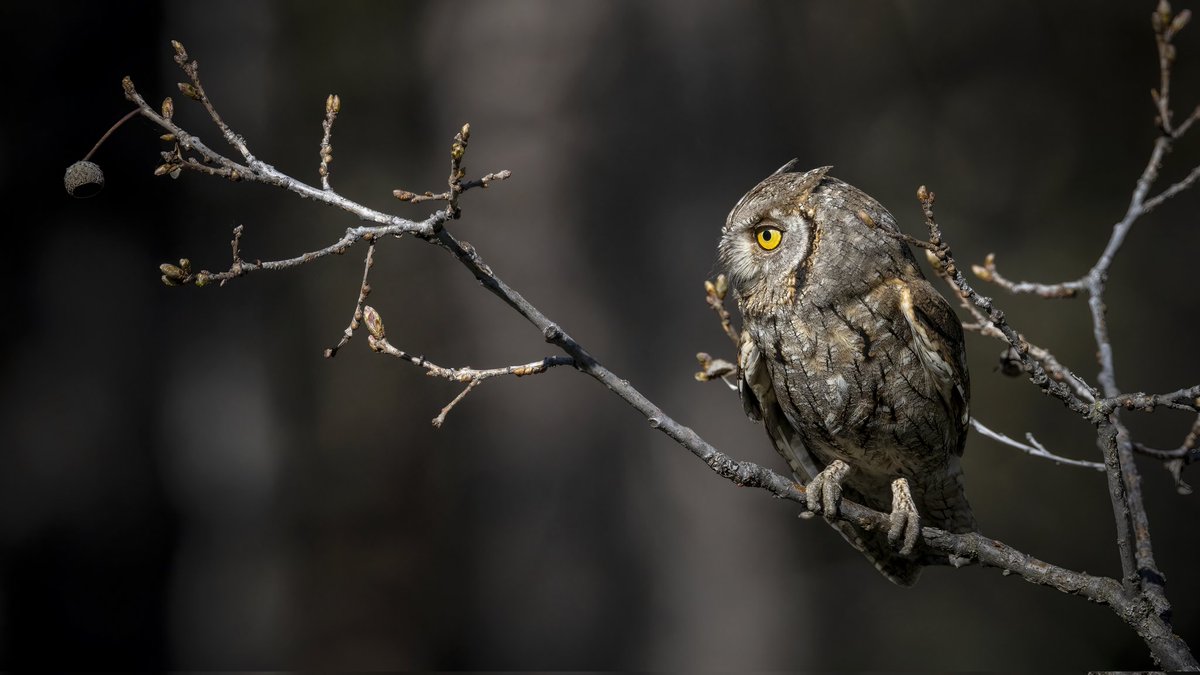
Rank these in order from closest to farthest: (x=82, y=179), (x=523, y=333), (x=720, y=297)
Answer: (x=82, y=179) < (x=720, y=297) < (x=523, y=333)

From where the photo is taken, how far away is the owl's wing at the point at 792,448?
2.65 meters

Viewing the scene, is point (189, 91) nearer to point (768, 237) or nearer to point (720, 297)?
point (720, 297)

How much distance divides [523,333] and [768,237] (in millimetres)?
3630

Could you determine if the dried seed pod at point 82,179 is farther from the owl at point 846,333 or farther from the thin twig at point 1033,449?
the thin twig at point 1033,449

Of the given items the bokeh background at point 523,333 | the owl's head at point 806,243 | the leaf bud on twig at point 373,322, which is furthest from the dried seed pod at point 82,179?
the bokeh background at point 523,333

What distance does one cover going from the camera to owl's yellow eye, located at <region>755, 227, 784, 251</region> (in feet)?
8.20

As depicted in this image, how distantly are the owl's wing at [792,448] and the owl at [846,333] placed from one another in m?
0.01

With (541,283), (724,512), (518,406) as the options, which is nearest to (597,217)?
(541,283)

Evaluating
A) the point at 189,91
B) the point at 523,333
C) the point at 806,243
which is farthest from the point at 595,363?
the point at 523,333

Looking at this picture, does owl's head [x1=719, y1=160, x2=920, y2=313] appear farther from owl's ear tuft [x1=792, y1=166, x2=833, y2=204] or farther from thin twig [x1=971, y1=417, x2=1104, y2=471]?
thin twig [x1=971, y1=417, x2=1104, y2=471]

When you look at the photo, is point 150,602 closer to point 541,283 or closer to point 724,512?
point 541,283

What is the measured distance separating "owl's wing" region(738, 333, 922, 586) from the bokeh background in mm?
2629

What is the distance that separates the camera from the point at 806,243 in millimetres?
2436

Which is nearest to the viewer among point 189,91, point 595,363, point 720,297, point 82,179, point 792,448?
point 82,179
